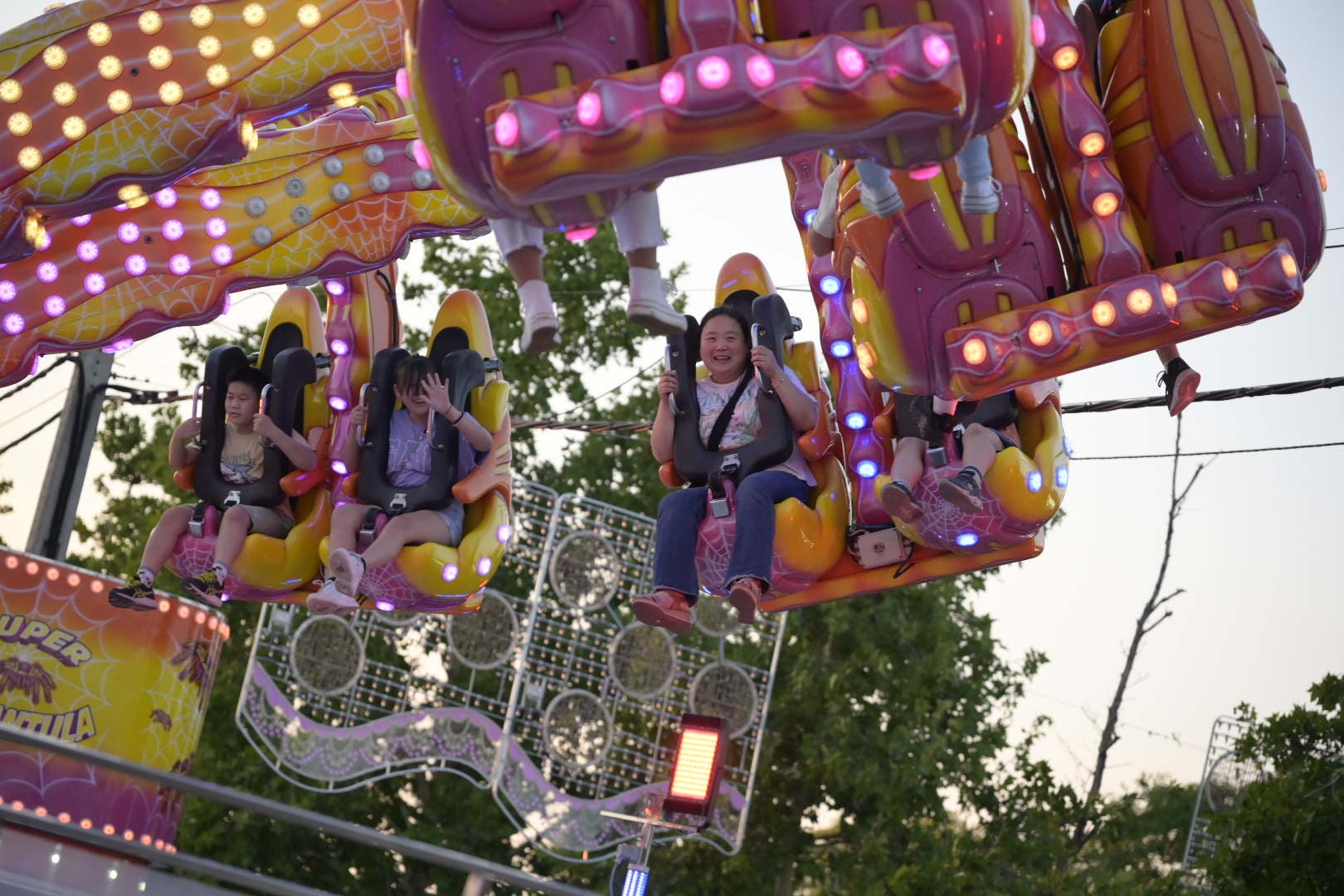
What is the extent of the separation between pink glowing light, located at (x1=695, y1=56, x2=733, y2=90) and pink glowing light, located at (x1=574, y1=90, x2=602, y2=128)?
0.18 meters

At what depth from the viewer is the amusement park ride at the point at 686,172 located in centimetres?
286

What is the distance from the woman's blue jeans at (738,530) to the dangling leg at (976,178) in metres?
1.45

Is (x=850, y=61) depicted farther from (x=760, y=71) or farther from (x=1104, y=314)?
(x=1104, y=314)

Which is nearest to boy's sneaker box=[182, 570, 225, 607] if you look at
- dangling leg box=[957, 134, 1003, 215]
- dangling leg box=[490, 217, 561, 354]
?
dangling leg box=[490, 217, 561, 354]

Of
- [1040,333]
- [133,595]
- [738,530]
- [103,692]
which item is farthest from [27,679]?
[1040,333]

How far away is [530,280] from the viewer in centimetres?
349

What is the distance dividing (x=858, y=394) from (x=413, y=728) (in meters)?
5.99

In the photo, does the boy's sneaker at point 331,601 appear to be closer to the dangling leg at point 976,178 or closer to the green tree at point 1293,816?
the dangling leg at point 976,178

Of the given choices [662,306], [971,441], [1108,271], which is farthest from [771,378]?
[662,306]

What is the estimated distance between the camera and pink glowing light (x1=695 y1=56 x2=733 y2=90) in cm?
278

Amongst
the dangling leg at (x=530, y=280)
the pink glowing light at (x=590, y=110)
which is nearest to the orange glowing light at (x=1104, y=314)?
the dangling leg at (x=530, y=280)

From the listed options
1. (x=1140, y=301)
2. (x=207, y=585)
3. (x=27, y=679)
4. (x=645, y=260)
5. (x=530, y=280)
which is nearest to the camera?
(x=645, y=260)

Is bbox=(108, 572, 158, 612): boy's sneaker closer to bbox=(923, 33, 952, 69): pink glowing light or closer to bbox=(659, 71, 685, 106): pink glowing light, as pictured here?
bbox=(659, 71, 685, 106): pink glowing light

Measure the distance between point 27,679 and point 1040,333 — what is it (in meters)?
5.26
